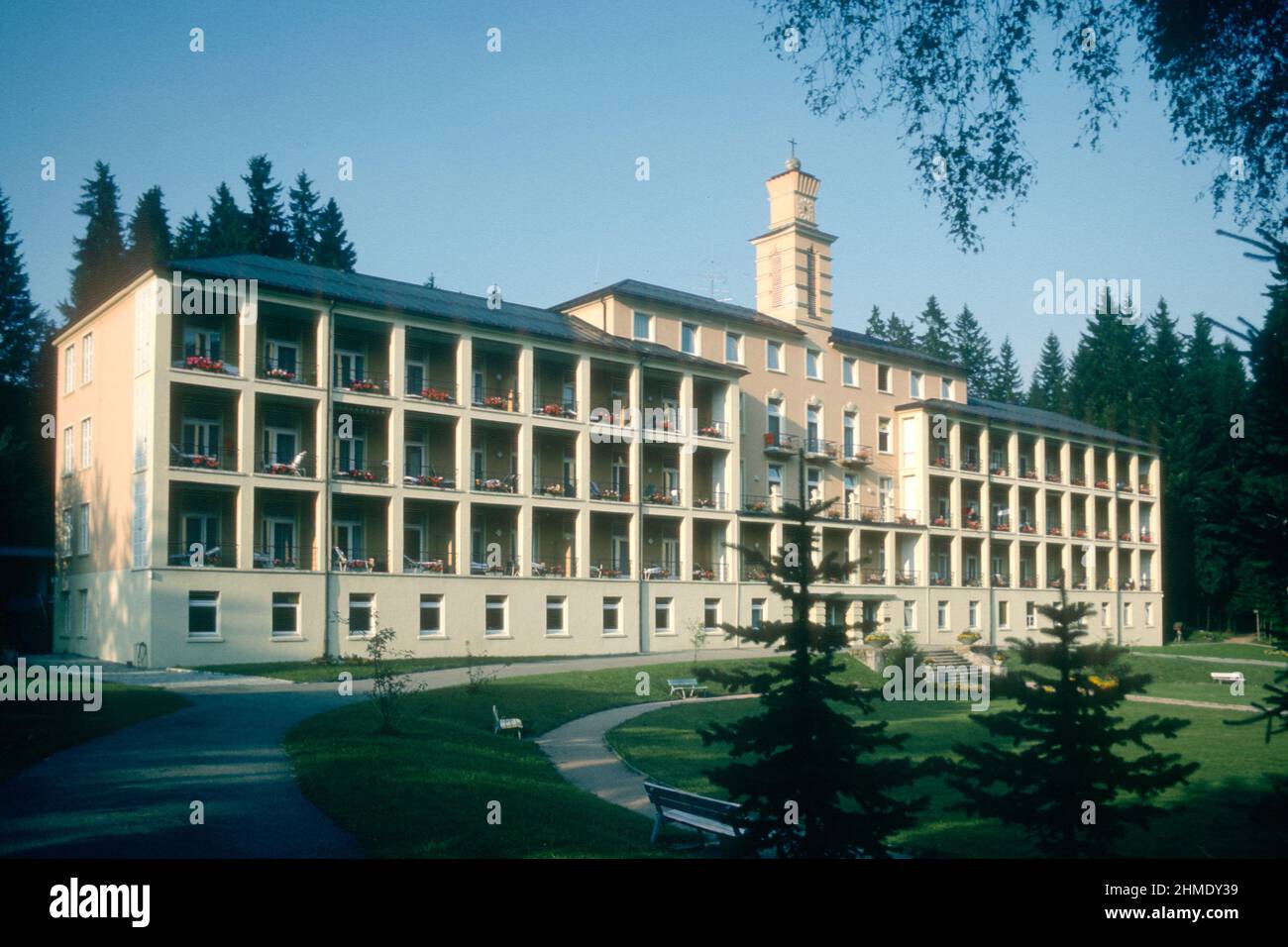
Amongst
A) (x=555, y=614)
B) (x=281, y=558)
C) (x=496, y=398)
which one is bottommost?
(x=555, y=614)

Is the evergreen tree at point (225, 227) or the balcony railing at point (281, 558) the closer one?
the balcony railing at point (281, 558)

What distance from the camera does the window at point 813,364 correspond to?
53250 millimetres

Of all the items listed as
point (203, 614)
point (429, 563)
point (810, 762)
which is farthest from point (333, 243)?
point (810, 762)

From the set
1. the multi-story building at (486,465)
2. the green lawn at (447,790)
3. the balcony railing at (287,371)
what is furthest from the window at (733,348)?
the green lawn at (447,790)

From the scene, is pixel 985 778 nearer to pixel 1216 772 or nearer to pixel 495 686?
pixel 1216 772

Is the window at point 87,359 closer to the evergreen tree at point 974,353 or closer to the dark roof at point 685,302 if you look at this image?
the dark roof at point 685,302

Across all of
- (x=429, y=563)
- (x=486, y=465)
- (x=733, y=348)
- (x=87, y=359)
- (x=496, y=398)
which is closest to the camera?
(x=87, y=359)

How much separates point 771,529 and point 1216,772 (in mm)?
32224

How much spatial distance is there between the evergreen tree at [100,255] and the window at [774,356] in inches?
1124

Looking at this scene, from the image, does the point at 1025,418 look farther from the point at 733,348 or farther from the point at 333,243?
the point at 333,243

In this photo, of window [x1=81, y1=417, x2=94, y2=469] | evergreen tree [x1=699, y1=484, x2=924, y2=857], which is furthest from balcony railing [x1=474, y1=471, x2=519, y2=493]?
evergreen tree [x1=699, y1=484, x2=924, y2=857]

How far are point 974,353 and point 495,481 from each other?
72661mm

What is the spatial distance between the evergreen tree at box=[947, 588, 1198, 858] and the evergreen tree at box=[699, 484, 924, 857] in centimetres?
64

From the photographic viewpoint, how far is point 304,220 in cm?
6488
